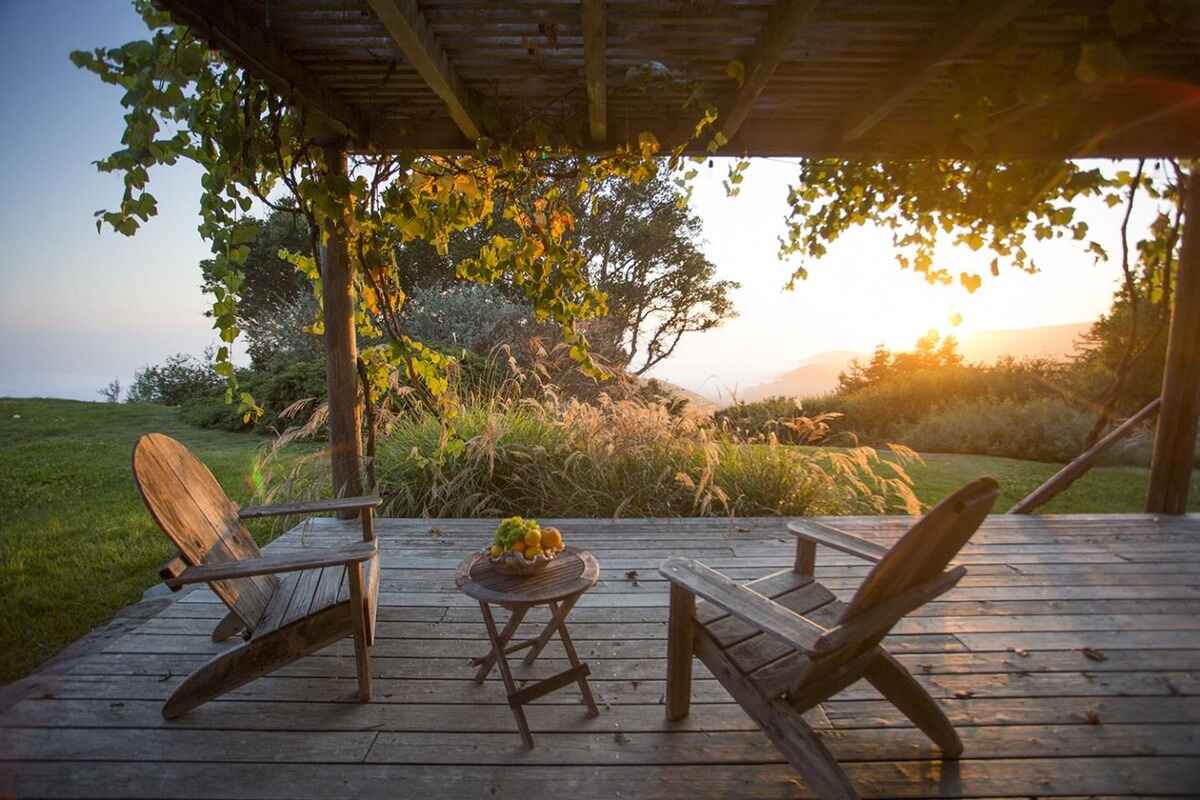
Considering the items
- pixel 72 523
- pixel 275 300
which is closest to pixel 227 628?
pixel 72 523

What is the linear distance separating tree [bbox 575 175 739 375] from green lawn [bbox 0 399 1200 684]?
631 cm

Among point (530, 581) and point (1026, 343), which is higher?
point (1026, 343)

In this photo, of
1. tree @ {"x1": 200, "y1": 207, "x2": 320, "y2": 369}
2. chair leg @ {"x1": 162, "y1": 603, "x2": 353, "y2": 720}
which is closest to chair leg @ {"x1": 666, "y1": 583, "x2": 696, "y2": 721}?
chair leg @ {"x1": 162, "y1": 603, "x2": 353, "y2": 720}

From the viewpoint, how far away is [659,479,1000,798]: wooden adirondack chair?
1418mm

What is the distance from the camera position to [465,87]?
2781mm

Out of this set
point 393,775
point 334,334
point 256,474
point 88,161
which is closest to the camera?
point 393,775

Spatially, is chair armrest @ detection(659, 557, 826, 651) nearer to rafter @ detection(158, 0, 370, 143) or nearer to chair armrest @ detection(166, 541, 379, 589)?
chair armrest @ detection(166, 541, 379, 589)

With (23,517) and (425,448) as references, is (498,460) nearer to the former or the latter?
(425,448)

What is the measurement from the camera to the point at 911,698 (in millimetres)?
1765

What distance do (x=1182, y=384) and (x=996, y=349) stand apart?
291 inches

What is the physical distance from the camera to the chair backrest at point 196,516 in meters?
1.96

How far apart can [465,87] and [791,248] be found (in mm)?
2698

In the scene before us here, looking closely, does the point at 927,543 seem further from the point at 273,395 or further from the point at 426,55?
→ the point at 273,395

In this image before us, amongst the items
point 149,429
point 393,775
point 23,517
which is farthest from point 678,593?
point 149,429
